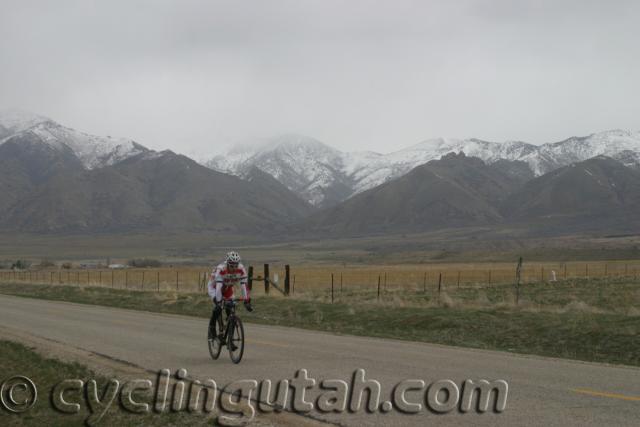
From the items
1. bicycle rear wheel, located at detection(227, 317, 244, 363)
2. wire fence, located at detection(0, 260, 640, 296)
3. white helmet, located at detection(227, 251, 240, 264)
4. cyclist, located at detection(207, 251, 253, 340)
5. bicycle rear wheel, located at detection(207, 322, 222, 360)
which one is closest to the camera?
bicycle rear wheel, located at detection(227, 317, 244, 363)

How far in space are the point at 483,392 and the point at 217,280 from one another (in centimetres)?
560

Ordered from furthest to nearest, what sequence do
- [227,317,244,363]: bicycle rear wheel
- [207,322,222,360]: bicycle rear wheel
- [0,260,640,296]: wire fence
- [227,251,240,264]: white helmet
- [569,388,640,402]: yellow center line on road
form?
[0,260,640,296]: wire fence
[207,322,222,360]: bicycle rear wheel
[227,251,240,264]: white helmet
[227,317,244,363]: bicycle rear wheel
[569,388,640,402]: yellow center line on road

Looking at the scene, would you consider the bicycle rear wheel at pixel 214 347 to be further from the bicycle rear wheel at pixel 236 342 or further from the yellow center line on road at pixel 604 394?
the yellow center line on road at pixel 604 394

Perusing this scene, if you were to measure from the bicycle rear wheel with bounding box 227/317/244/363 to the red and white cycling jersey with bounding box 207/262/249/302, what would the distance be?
556 millimetres

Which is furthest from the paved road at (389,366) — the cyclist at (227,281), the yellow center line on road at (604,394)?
the cyclist at (227,281)

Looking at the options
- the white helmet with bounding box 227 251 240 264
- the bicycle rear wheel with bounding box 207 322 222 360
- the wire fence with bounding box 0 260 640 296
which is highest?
the white helmet with bounding box 227 251 240 264

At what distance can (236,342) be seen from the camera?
14094mm

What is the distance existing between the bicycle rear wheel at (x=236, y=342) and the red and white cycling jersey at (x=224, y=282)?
1.83ft

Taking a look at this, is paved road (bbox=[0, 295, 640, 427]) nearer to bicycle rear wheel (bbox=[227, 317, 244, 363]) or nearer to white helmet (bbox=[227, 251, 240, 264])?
bicycle rear wheel (bbox=[227, 317, 244, 363])

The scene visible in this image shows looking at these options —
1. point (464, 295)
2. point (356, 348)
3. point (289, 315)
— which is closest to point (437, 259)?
point (464, 295)

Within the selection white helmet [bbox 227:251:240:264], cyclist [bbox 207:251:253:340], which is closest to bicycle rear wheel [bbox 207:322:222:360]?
cyclist [bbox 207:251:253:340]

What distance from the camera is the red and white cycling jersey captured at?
1429 centimetres

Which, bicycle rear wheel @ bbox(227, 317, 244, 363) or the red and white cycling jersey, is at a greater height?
the red and white cycling jersey

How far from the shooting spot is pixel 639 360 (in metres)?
15.5
